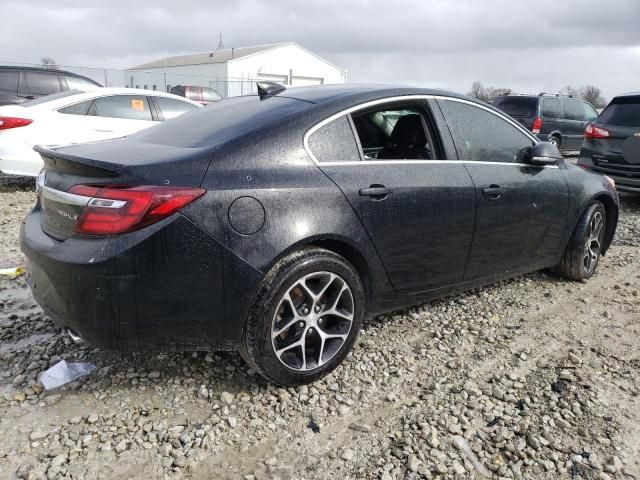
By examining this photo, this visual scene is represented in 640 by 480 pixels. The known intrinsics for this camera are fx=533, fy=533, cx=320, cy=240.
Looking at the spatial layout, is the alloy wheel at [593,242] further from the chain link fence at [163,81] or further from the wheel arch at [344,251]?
the chain link fence at [163,81]

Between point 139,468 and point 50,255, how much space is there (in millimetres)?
1050

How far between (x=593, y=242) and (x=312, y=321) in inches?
121

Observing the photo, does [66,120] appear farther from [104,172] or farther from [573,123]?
[573,123]

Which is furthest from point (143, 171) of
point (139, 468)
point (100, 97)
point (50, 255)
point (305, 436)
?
point (100, 97)

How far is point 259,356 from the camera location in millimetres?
2605

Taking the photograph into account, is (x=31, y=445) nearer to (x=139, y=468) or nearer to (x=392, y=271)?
(x=139, y=468)

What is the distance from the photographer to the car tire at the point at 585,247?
4.39 meters

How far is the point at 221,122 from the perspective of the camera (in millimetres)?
2982

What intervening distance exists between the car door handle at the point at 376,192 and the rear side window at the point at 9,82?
8.75 m

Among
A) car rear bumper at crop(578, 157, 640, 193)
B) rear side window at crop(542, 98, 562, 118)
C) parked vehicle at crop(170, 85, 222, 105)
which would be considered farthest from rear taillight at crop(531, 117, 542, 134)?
parked vehicle at crop(170, 85, 222, 105)

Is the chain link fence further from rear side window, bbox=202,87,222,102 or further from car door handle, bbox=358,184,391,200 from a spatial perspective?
car door handle, bbox=358,184,391,200

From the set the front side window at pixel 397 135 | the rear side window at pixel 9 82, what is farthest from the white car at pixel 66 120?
the front side window at pixel 397 135

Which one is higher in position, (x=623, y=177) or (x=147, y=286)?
(x=147, y=286)

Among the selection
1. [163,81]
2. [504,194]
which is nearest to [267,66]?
[163,81]
